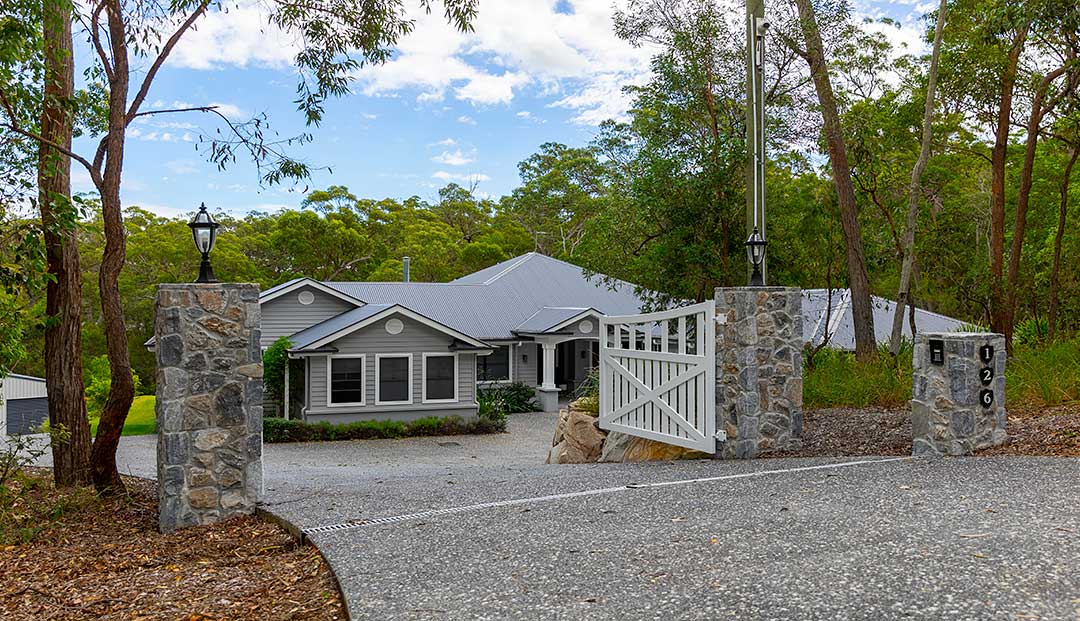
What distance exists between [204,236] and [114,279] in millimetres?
1563

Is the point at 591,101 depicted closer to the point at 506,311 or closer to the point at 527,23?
the point at 506,311

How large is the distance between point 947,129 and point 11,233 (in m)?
15.5

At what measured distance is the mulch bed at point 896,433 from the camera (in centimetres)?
682

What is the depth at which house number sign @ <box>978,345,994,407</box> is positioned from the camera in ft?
22.2

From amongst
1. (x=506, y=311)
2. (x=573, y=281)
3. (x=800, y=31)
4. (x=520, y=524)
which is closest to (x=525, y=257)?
(x=573, y=281)

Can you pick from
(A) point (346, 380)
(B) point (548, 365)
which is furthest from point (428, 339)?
(B) point (548, 365)

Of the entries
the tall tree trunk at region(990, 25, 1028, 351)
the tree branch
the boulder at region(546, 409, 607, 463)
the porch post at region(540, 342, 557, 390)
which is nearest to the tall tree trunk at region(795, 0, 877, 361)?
the tall tree trunk at region(990, 25, 1028, 351)

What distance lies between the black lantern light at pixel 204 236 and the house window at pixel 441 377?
1250 cm

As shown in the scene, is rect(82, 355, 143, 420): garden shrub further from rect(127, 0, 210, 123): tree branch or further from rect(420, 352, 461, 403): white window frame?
rect(127, 0, 210, 123): tree branch

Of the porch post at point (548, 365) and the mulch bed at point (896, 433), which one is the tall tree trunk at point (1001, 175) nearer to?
the mulch bed at point (896, 433)

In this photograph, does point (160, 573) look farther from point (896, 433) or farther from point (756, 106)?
point (756, 106)

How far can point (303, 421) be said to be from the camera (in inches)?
689

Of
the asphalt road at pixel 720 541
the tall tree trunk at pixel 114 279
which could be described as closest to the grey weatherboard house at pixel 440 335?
the asphalt road at pixel 720 541

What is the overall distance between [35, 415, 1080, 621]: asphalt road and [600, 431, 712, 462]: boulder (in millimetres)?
1069
